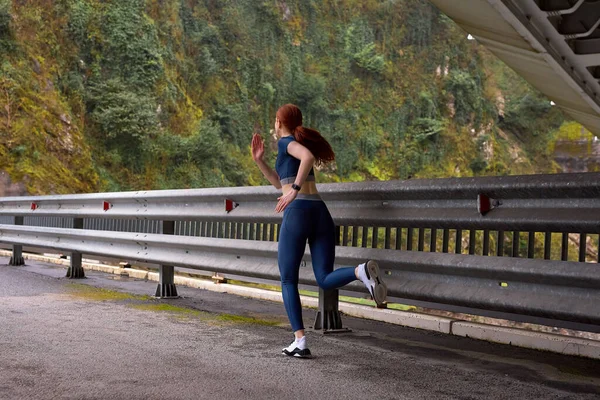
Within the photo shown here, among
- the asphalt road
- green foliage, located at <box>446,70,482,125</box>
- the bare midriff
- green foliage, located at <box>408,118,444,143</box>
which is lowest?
the asphalt road

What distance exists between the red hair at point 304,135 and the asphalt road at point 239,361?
1330mm

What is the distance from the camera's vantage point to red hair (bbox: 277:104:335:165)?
566 centimetres

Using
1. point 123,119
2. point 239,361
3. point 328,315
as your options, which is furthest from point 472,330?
point 123,119

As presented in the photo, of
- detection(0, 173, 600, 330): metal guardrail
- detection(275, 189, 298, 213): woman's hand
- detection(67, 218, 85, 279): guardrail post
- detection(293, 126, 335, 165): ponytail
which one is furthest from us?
detection(67, 218, 85, 279): guardrail post

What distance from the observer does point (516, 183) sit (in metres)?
4.84

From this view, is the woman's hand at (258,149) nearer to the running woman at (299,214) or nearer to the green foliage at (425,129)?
the running woman at (299,214)

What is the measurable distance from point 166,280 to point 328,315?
281 centimetres

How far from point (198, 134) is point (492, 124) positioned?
34.5m

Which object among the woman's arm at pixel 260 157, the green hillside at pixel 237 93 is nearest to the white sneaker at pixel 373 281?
the woman's arm at pixel 260 157

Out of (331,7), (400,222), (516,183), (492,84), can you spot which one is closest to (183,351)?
(400,222)

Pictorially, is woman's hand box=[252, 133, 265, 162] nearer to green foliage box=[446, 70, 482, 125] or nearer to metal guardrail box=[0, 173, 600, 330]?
metal guardrail box=[0, 173, 600, 330]

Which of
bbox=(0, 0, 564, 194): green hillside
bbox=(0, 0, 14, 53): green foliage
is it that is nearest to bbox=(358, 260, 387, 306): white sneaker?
bbox=(0, 0, 564, 194): green hillside

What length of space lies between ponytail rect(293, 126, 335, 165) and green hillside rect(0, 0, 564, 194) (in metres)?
30.2

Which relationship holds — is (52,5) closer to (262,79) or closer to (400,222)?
(262,79)
